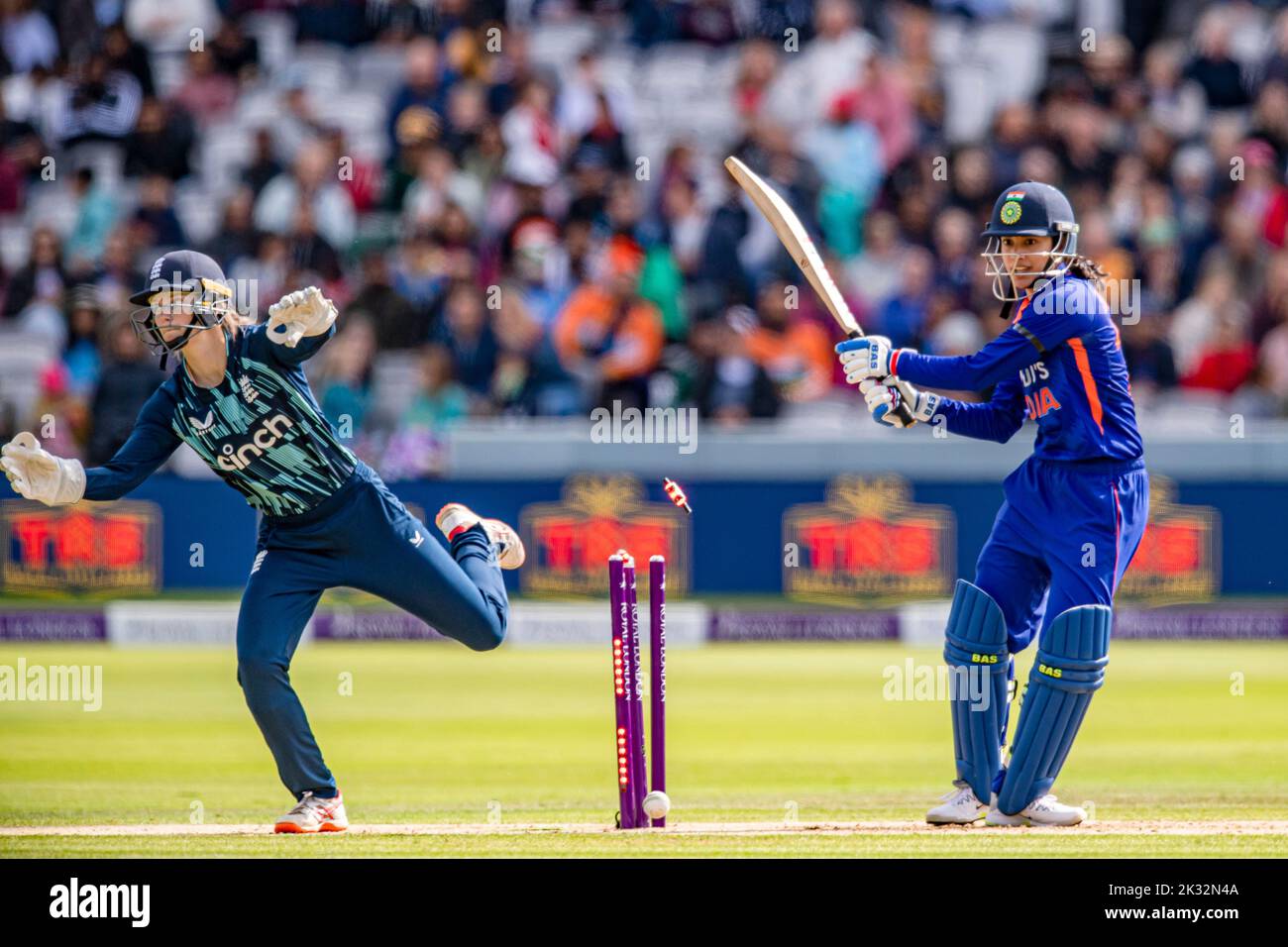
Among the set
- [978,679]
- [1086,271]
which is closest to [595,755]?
[978,679]

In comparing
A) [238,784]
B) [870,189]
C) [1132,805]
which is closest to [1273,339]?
[870,189]

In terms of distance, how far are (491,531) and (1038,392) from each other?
2.20 meters

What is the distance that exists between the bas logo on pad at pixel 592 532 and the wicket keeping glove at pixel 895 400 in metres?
7.25

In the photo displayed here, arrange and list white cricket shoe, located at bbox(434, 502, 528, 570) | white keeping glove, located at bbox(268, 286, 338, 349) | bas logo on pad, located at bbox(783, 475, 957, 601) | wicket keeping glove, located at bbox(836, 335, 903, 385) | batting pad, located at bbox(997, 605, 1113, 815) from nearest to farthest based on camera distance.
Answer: white keeping glove, located at bbox(268, 286, 338, 349) < batting pad, located at bbox(997, 605, 1113, 815) < wicket keeping glove, located at bbox(836, 335, 903, 385) < white cricket shoe, located at bbox(434, 502, 528, 570) < bas logo on pad, located at bbox(783, 475, 957, 601)

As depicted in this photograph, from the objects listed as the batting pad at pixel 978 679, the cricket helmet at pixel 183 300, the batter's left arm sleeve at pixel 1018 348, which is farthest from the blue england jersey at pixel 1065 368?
the cricket helmet at pixel 183 300

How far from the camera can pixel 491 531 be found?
26.5 feet

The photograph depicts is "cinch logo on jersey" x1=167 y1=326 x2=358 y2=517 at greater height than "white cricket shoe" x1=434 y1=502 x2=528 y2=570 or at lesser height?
greater

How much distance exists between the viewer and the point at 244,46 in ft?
63.4

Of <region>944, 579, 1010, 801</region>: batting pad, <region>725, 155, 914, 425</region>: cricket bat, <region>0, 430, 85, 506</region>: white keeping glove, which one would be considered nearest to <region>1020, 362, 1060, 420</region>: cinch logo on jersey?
<region>944, 579, 1010, 801</region>: batting pad

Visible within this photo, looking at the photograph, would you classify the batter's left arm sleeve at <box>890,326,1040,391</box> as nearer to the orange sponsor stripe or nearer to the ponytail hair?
the orange sponsor stripe

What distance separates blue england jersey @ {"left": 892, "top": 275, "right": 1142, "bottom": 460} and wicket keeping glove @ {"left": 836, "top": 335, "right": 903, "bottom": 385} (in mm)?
38

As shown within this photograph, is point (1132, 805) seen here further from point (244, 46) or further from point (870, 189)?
point (244, 46)

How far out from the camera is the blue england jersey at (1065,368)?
7.13 meters

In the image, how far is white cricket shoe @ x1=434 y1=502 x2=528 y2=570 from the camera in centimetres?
803
